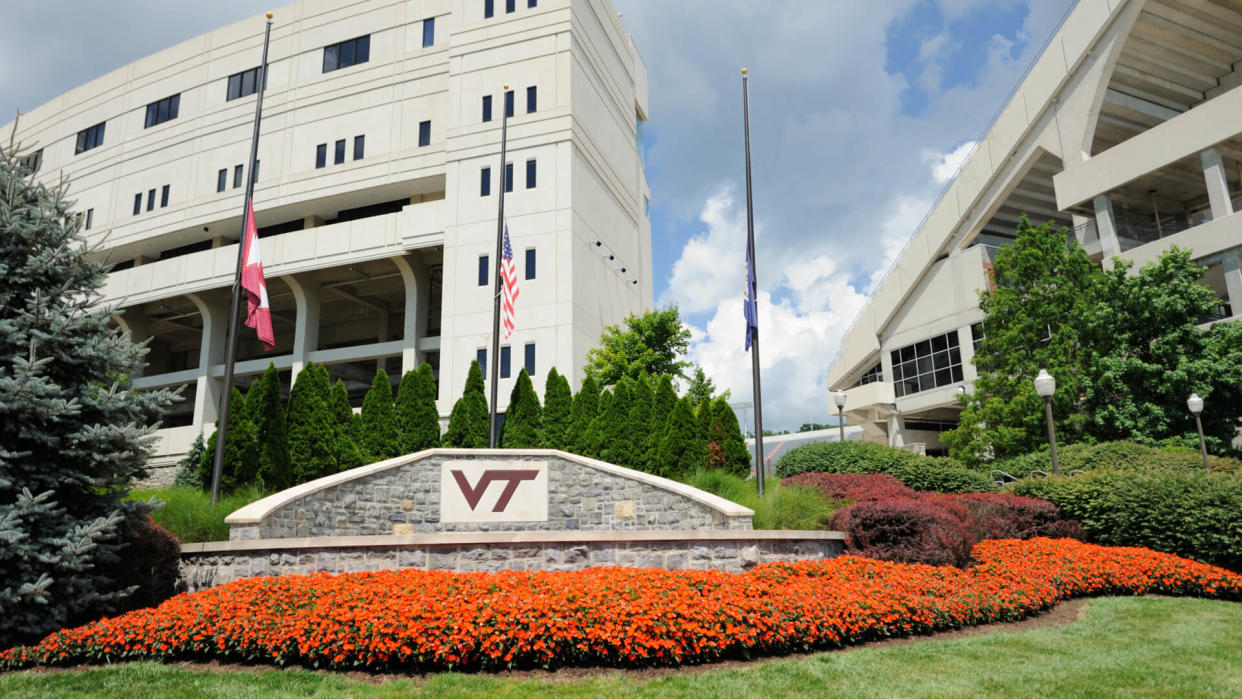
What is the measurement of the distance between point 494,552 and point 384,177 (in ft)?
73.8

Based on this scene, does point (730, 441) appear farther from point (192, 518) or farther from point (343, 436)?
point (192, 518)

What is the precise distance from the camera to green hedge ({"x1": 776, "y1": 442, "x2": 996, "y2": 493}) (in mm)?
18234

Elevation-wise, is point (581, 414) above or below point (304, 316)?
below

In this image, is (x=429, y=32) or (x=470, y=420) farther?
(x=429, y=32)

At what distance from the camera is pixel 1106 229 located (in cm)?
2830

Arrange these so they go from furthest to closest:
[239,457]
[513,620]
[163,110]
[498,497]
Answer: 1. [163,110]
2. [239,457]
3. [498,497]
4. [513,620]

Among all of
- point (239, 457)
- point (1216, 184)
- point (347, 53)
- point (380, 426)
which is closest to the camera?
point (239, 457)

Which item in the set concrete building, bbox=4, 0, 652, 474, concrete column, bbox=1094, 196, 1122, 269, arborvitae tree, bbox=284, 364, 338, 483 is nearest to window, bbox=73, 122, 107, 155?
concrete building, bbox=4, 0, 652, 474

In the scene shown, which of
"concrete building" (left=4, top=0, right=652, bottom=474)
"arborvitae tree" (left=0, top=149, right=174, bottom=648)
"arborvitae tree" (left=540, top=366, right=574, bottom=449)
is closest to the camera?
"arborvitae tree" (left=0, top=149, right=174, bottom=648)

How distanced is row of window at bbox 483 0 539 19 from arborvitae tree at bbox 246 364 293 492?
58.6 feet

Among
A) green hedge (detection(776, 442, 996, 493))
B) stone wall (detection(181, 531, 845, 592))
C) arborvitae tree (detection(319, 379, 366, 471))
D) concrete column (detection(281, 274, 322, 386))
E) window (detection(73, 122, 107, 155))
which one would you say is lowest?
stone wall (detection(181, 531, 845, 592))

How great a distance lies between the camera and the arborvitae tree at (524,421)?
20266 millimetres

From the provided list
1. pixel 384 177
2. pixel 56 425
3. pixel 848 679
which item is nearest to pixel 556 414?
pixel 56 425

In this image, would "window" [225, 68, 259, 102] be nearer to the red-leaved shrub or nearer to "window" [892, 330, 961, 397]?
the red-leaved shrub
